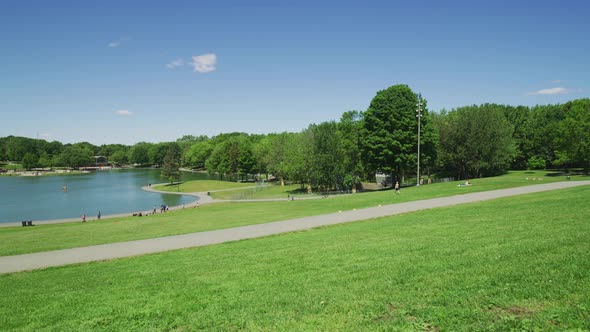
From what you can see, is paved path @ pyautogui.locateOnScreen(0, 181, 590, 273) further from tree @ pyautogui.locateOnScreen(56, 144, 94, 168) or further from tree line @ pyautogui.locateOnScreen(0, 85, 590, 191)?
tree @ pyautogui.locateOnScreen(56, 144, 94, 168)

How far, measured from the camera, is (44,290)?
12.3 m

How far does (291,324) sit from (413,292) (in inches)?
110

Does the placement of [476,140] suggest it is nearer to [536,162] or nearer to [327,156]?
[536,162]

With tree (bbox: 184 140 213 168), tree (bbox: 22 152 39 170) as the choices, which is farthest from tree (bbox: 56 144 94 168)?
tree (bbox: 184 140 213 168)

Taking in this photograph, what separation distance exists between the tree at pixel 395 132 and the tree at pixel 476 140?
381 inches

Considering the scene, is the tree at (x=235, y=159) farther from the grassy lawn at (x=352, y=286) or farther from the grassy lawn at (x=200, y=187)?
the grassy lawn at (x=352, y=286)

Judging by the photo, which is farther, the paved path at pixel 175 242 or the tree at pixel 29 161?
the tree at pixel 29 161

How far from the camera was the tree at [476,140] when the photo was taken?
60000 millimetres

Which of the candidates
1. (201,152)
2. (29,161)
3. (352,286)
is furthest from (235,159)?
(29,161)

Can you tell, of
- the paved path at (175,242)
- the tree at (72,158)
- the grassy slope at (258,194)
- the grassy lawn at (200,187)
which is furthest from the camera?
the tree at (72,158)

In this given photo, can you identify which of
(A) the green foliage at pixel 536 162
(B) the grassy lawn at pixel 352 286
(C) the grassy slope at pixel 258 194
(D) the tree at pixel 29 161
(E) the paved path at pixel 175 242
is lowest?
(C) the grassy slope at pixel 258 194

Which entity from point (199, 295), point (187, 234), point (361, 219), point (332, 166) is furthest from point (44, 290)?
point (332, 166)

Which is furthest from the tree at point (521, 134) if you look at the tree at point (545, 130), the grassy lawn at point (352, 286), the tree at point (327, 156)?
the grassy lawn at point (352, 286)

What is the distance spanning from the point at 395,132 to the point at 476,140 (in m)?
18.0
